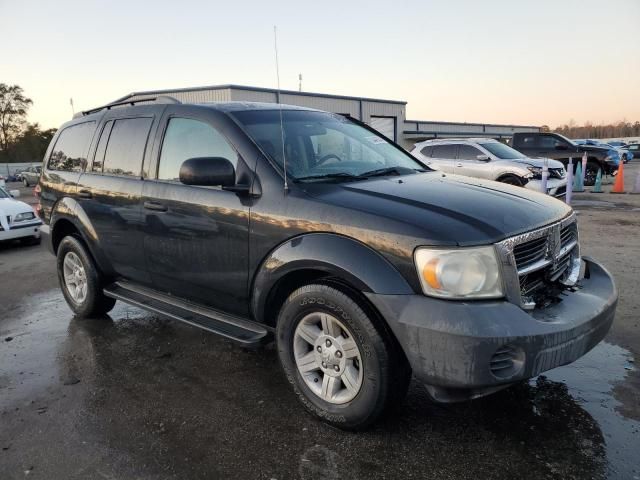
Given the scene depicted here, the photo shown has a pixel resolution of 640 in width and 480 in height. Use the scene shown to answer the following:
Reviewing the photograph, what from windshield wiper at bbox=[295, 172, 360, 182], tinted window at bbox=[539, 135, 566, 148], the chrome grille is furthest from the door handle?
tinted window at bbox=[539, 135, 566, 148]

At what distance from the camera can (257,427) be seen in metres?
2.90

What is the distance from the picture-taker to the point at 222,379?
11.6ft

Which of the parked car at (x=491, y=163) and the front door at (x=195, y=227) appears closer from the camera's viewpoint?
the front door at (x=195, y=227)

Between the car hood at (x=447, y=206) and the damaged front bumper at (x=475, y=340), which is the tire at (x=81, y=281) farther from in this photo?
the damaged front bumper at (x=475, y=340)

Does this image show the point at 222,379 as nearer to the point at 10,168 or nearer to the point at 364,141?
the point at 364,141

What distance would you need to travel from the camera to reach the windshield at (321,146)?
326 cm

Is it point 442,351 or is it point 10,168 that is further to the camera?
point 10,168

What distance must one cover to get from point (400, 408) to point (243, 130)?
6.58 feet

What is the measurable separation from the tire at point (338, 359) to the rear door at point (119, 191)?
5.21 ft

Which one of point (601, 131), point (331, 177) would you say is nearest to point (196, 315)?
point (331, 177)

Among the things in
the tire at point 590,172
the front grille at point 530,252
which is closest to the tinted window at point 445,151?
the tire at point 590,172

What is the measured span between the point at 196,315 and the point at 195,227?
2.07 feet

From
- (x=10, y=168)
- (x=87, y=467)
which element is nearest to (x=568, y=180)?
(x=87, y=467)

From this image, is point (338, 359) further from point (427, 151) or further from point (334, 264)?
point (427, 151)
